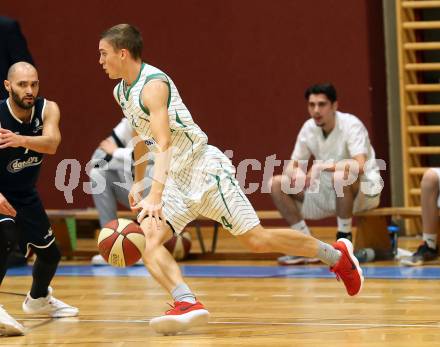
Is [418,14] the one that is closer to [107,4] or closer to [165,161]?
[107,4]

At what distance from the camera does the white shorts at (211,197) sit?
5.76m

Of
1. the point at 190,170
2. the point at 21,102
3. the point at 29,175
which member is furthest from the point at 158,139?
the point at 29,175

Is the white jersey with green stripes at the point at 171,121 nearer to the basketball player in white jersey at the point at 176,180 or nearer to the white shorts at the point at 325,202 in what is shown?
the basketball player in white jersey at the point at 176,180

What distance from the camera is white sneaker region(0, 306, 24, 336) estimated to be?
5.73m

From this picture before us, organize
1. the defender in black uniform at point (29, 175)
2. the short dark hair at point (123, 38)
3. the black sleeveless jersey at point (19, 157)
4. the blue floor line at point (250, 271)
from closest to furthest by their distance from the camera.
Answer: the short dark hair at point (123, 38), the defender in black uniform at point (29, 175), the black sleeveless jersey at point (19, 157), the blue floor line at point (250, 271)

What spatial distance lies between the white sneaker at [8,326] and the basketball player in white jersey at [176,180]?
→ 77 cm

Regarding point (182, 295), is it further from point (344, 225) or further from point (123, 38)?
point (344, 225)

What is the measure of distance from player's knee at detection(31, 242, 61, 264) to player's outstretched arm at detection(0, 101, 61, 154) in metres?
0.68

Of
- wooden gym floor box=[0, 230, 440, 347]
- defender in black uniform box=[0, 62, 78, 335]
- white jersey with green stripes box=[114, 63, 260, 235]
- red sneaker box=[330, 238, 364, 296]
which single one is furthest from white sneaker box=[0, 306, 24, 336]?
red sneaker box=[330, 238, 364, 296]

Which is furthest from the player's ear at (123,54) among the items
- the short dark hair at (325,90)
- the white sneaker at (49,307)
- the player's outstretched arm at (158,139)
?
the short dark hair at (325,90)

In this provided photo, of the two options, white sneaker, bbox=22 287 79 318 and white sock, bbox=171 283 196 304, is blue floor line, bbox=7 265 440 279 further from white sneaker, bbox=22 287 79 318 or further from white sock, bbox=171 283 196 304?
white sock, bbox=171 283 196 304

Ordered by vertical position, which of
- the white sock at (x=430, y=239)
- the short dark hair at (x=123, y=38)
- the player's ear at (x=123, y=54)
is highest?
the short dark hair at (x=123, y=38)

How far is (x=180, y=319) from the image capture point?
563cm

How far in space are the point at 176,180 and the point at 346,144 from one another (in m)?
3.57
